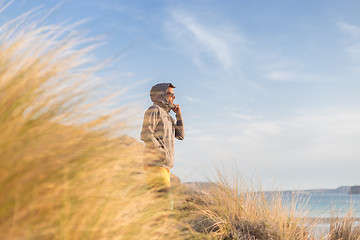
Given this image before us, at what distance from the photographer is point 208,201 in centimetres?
588

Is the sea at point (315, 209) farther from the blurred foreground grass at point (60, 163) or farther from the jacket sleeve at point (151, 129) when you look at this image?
the blurred foreground grass at point (60, 163)

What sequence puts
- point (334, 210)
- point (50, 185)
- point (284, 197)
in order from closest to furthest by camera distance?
point (50, 185), point (284, 197), point (334, 210)

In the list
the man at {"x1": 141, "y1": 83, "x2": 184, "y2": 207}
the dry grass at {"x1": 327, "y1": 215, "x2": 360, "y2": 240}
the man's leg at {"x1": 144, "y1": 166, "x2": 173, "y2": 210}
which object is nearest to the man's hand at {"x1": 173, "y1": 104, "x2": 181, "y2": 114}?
the man at {"x1": 141, "y1": 83, "x2": 184, "y2": 207}

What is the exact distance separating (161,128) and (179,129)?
2.22ft

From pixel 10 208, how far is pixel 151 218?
1221 mm

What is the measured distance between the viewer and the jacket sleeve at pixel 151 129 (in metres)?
4.04

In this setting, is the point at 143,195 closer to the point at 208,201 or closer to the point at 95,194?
the point at 95,194

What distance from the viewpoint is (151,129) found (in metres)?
4.21

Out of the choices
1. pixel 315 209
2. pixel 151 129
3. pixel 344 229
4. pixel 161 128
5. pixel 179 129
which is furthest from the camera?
pixel 315 209

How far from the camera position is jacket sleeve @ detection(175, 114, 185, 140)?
505 centimetres

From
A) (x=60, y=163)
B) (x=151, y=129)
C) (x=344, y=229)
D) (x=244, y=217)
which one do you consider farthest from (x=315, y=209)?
(x=60, y=163)

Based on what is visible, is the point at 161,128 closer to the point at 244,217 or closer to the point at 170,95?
the point at 170,95

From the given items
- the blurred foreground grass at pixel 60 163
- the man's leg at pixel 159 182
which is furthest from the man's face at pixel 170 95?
the blurred foreground grass at pixel 60 163

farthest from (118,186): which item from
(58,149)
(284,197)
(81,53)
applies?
(284,197)
